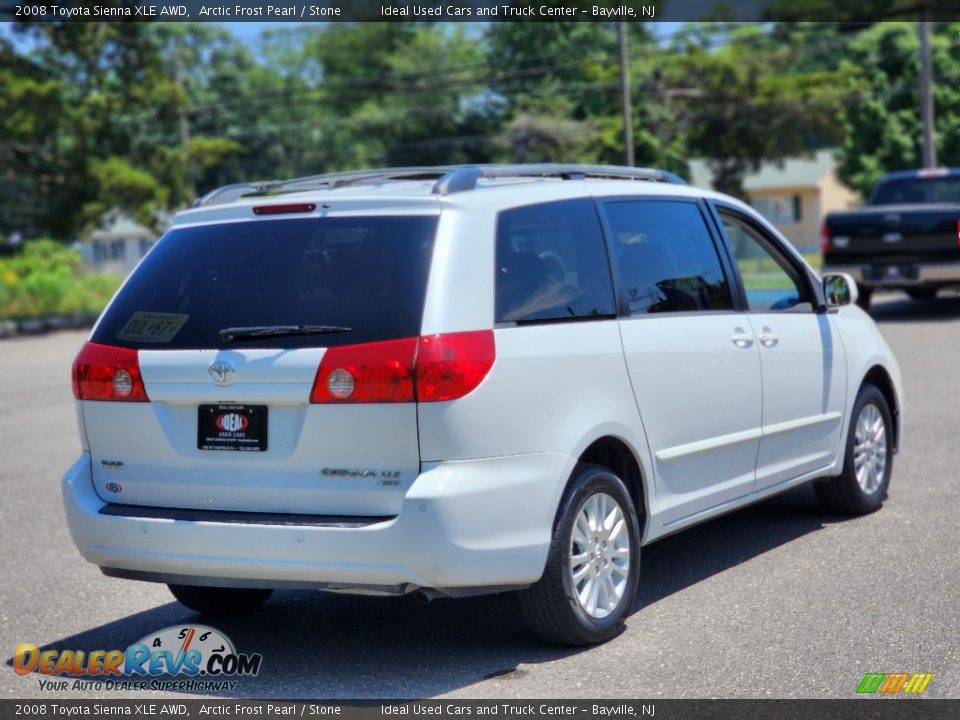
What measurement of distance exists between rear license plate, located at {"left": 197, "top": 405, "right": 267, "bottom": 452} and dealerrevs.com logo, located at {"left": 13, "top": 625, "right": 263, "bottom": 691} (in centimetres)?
92

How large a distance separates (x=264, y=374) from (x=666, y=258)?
2124 millimetres

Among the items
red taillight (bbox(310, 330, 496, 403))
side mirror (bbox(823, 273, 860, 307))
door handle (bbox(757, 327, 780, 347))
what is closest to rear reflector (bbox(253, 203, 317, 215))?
red taillight (bbox(310, 330, 496, 403))

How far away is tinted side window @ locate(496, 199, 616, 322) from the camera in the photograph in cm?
519

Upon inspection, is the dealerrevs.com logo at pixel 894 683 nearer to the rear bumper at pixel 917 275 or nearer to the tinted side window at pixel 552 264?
the tinted side window at pixel 552 264

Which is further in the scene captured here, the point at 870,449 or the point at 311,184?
the point at 870,449

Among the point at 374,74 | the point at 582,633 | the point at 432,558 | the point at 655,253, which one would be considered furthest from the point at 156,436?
the point at 374,74

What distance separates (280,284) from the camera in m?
5.10

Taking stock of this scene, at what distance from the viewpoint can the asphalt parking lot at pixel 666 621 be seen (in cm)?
494

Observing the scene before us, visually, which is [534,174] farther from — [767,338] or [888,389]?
[888,389]

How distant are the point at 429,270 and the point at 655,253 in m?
1.53

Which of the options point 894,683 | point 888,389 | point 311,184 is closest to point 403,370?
point 311,184

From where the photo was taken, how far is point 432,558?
4.72 metres

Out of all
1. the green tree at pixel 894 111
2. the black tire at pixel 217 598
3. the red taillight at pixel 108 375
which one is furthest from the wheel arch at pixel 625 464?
the green tree at pixel 894 111

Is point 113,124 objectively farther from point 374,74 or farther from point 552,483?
point 374,74
